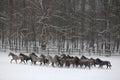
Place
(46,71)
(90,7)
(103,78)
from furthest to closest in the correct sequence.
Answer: (90,7) → (46,71) → (103,78)

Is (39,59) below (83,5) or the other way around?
below

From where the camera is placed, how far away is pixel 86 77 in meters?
15.5

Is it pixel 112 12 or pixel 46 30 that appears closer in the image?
pixel 46 30

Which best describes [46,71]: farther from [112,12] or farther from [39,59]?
[112,12]

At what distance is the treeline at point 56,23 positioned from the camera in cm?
3136

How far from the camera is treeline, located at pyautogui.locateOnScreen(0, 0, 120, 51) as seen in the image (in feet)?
103

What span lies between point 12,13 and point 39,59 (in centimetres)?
1760

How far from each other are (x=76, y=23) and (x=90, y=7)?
16.3ft

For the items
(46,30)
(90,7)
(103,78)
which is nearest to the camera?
(103,78)

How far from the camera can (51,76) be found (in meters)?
15.4

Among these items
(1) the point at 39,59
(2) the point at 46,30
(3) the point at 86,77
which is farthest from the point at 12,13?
(3) the point at 86,77

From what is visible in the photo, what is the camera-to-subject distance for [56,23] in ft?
116

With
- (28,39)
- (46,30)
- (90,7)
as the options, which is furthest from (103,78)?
(90,7)

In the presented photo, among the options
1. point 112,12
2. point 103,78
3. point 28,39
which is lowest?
point 103,78
